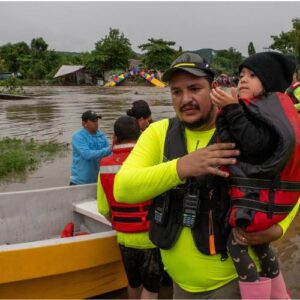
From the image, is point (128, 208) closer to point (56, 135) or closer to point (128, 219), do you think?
point (128, 219)

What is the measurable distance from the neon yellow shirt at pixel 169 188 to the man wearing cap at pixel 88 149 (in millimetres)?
3221

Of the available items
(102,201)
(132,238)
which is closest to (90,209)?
(102,201)

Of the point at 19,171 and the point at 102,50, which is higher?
the point at 102,50

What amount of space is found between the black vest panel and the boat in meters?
1.75

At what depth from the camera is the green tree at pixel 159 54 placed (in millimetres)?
55750

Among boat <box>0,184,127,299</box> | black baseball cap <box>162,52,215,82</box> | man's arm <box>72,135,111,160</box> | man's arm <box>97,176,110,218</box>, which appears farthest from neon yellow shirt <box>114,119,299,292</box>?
man's arm <box>72,135,111,160</box>

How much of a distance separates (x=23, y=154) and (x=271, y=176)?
33.6 ft

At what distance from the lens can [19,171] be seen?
999 centimetres

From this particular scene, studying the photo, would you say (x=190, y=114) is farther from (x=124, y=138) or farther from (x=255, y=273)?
(x=124, y=138)

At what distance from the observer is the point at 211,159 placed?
1.69m

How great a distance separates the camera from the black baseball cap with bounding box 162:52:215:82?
190 cm

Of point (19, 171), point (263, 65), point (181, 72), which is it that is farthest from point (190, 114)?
point (19, 171)

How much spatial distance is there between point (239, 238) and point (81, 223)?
3539 millimetres

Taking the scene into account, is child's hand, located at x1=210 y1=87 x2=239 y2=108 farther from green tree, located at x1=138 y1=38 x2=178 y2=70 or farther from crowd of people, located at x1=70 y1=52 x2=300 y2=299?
green tree, located at x1=138 y1=38 x2=178 y2=70
